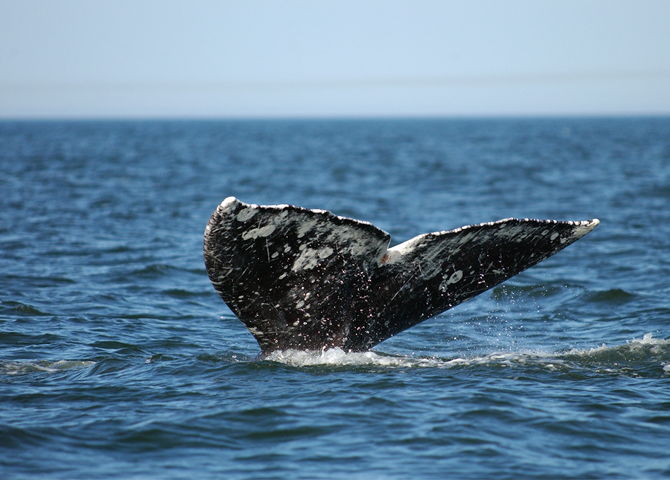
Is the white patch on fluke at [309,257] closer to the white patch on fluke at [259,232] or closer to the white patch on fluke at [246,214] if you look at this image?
the white patch on fluke at [259,232]

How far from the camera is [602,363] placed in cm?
702

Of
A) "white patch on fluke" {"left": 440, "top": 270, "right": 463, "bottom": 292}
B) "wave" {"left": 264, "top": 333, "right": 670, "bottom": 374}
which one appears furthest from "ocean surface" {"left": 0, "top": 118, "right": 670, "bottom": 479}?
"white patch on fluke" {"left": 440, "top": 270, "right": 463, "bottom": 292}

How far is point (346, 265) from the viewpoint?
18.6ft

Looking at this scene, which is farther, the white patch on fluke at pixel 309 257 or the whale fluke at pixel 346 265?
the white patch on fluke at pixel 309 257

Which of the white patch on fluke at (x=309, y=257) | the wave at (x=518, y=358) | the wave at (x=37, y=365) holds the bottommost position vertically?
the wave at (x=37, y=365)

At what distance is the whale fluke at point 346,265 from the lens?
532 centimetres

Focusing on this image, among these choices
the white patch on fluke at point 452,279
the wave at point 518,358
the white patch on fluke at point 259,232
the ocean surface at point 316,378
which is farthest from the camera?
the wave at point 518,358

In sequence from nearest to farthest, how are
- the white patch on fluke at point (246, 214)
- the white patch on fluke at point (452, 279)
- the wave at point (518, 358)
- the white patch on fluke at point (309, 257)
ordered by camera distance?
the white patch on fluke at point (246, 214) → the white patch on fluke at point (309, 257) → the white patch on fluke at point (452, 279) → the wave at point (518, 358)

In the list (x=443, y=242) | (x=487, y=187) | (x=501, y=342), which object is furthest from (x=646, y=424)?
(x=487, y=187)

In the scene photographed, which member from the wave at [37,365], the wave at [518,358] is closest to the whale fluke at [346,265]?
the wave at [518,358]

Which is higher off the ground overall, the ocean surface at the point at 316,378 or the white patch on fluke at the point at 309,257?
the white patch on fluke at the point at 309,257

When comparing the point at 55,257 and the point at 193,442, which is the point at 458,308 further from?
the point at 55,257

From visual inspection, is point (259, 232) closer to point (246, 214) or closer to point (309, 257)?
point (246, 214)

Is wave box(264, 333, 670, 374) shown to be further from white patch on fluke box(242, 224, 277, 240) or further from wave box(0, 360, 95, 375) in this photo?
wave box(0, 360, 95, 375)
